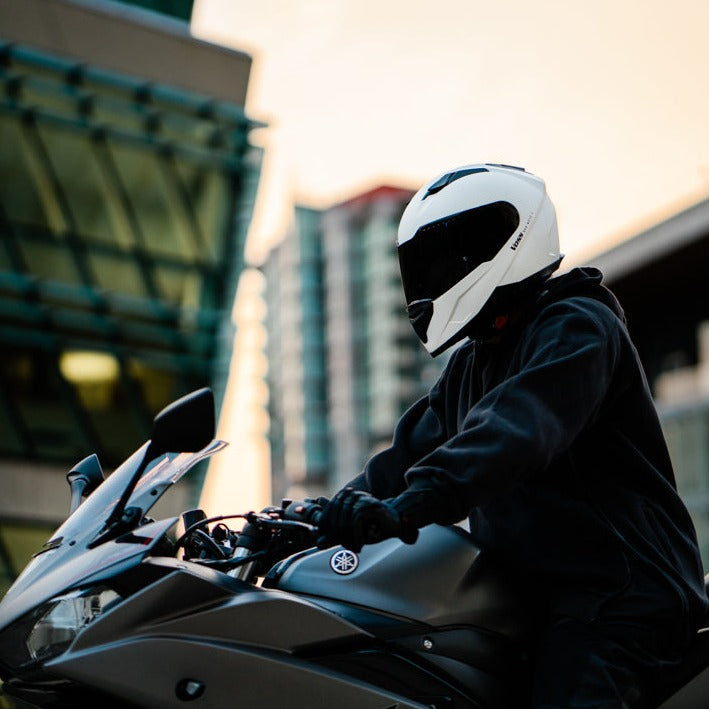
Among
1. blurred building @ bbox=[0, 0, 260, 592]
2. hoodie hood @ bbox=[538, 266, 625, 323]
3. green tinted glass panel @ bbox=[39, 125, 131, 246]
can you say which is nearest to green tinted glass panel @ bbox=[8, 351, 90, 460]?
blurred building @ bbox=[0, 0, 260, 592]

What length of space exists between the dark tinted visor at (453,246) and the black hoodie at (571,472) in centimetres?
19

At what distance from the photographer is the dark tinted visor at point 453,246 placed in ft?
9.57

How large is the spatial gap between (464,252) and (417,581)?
835mm

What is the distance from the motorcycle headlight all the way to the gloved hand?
48cm

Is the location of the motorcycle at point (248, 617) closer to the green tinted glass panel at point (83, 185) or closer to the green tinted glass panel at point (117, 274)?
the green tinted glass panel at point (83, 185)

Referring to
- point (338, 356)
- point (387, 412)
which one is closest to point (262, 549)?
point (387, 412)

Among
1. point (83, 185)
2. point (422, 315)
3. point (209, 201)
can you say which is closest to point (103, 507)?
point (422, 315)

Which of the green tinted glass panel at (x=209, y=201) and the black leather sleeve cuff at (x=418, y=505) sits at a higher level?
the green tinted glass panel at (x=209, y=201)

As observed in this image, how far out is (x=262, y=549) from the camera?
276cm

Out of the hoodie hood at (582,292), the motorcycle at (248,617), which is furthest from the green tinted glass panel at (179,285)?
the motorcycle at (248,617)

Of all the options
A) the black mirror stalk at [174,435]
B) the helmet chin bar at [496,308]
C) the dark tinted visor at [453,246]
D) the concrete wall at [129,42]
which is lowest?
the black mirror stalk at [174,435]

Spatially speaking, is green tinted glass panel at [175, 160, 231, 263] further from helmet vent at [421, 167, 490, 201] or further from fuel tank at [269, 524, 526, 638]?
fuel tank at [269, 524, 526, 638]

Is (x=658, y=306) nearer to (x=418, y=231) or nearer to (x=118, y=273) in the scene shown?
(x=118, y=273)

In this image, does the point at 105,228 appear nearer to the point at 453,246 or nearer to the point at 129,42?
the point at 129,42
